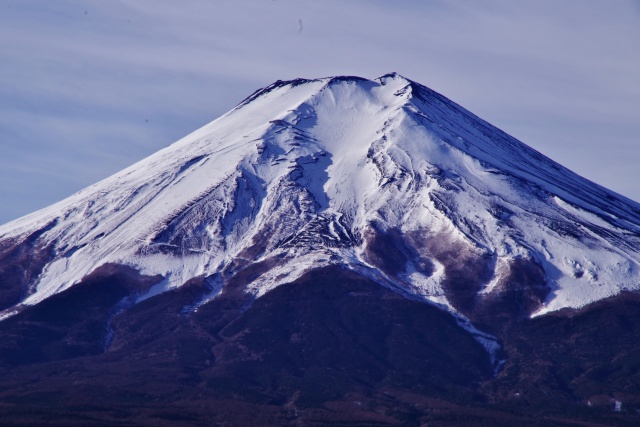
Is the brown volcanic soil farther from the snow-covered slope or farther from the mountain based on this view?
the snow-covered slope

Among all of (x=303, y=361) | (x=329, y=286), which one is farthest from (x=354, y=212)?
(x=303, y=361)

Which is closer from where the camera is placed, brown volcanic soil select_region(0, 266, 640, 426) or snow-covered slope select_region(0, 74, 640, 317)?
brown volcanic soil select_region(0, 266, 640, 426)

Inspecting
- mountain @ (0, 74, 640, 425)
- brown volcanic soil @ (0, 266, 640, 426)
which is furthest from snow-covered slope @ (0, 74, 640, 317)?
brown volcanic soil @ (0, 266, 640, 426)

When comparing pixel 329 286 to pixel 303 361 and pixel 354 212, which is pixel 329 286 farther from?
pixel 354 212

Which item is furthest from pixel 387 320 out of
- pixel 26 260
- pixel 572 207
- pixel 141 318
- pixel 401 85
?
pixel 401 85

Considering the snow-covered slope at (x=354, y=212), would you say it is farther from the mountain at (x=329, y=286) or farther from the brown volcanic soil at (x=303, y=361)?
the brown volcanic soil at (x=303, y=361)

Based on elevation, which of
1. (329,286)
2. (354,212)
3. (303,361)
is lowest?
(303,361)

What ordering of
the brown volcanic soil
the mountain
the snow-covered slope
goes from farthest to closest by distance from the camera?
the snow-covered slope → the mountain → the brown volcanic soil
